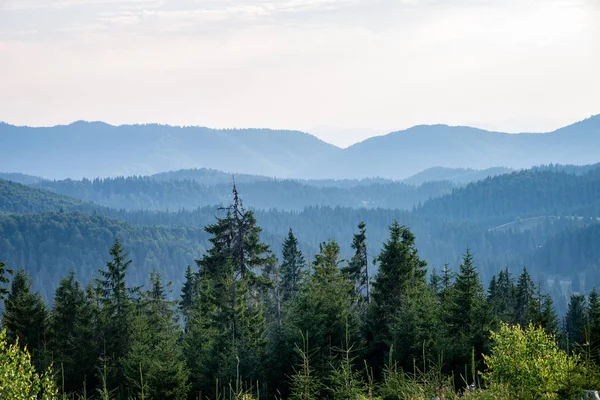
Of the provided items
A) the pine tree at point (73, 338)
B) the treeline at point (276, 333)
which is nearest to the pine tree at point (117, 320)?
the treeline at point (276, 333)

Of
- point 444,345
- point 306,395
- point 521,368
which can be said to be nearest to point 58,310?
point 444,345

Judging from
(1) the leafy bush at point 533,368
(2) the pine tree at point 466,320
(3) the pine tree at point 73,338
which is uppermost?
(1) the leafy bush at point 533,368

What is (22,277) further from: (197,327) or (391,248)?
(391,248)

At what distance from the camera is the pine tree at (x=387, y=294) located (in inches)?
1499

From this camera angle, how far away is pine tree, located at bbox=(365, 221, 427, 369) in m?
38.1

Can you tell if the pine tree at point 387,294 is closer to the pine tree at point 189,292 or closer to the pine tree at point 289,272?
the pine tree at point 289,272

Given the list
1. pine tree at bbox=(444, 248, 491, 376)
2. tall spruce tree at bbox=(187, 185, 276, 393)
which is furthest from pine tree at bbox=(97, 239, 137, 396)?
pine tree at bbox=(444, 248, 491, 376)

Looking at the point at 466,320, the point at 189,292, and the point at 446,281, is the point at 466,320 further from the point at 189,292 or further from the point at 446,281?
the point at 189,292

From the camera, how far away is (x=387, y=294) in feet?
134

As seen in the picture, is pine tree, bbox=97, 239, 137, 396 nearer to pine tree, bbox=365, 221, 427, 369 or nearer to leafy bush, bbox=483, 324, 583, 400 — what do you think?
pine tree, bbox=365, 221, 427, 369

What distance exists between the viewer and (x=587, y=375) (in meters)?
17.4

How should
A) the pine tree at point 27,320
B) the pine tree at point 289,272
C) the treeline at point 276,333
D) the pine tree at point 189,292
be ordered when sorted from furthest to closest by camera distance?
1. the pine tree at point 289,272
2. the pine tree at point 189,292
3. the pine tree at point 27,320
4. the treeline at point 276,333

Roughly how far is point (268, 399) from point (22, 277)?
25.1 metres

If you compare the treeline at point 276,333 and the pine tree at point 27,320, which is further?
the pine tree at point 27,320
